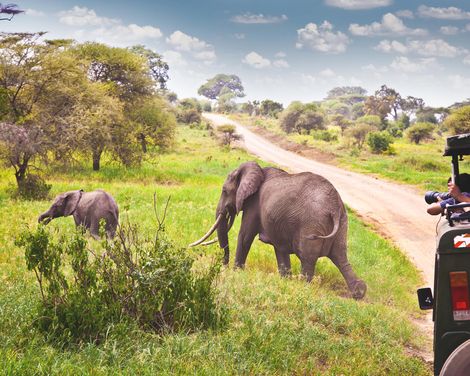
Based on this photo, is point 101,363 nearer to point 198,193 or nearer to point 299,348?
point 299,348

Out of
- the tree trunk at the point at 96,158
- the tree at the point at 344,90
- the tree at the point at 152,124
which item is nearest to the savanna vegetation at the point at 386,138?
the tree at the point at 152,124

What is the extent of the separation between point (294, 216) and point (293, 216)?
0.02 m

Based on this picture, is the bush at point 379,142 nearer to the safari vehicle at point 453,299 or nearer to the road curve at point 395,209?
the road curve at point 395,209

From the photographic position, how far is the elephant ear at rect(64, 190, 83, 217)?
500 inches

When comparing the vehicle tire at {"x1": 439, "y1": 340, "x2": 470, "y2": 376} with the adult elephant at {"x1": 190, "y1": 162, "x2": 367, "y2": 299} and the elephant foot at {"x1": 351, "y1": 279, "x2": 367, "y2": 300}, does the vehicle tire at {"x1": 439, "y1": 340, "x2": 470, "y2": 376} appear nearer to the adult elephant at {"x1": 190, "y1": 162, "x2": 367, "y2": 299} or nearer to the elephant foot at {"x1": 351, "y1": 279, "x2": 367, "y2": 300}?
the adult elephant at {"x1": 190, "y1": 162, "x2": 367, "y2": 299}

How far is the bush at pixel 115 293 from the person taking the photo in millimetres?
5336

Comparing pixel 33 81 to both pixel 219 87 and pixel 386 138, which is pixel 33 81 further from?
pixel 219 87

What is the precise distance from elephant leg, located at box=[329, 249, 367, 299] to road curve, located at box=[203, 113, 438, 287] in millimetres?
2921

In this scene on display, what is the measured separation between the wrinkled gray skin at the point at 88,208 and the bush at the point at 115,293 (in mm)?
6533

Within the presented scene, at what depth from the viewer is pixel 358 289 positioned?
9.18m

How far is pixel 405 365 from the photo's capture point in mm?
5855

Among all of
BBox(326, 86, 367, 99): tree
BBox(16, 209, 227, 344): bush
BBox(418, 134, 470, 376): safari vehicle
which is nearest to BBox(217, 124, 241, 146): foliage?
BBox(16, 209, 227, 344): bush

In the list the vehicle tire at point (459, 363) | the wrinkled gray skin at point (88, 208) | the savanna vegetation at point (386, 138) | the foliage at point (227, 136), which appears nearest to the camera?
the vehicle tire at point (459, 363)

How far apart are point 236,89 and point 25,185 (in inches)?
5556
